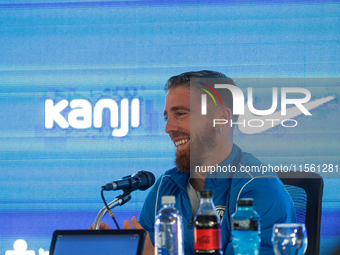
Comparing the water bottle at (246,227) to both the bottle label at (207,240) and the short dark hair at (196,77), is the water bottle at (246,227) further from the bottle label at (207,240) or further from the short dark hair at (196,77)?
the short dark hair at (196,77)

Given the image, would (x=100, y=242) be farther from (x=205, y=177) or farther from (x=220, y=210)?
(x=205, y=177)

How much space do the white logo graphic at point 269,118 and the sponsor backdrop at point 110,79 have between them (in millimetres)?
36

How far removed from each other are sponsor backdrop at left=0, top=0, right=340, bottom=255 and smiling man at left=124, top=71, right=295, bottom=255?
1.58 feet

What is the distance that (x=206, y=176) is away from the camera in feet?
5.48

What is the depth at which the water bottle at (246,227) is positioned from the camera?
96cm


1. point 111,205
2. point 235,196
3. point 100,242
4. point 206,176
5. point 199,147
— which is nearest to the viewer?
point 100,242

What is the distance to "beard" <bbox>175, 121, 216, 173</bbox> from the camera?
1929 millimetres

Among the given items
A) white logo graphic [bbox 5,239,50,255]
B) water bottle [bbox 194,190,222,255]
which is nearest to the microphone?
water bottle [bbox 194,190,222,255]

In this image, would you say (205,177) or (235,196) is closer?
(235,196)

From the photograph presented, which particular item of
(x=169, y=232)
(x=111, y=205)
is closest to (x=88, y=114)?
(x=111, y=205)

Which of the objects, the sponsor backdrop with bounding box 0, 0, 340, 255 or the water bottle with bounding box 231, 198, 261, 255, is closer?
the water bottle with bounding box 231, 198, 261, 255

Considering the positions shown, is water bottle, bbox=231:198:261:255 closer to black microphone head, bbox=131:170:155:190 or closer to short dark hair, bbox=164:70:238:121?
black microphone head, bbox=131:170:155:190

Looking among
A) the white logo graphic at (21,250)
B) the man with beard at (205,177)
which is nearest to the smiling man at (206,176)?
the man with beard at (205,177)

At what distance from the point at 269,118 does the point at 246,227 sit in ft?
5.12
